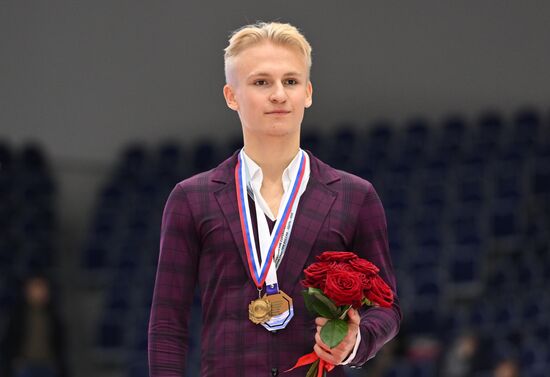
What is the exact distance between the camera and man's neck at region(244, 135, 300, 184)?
282 cm

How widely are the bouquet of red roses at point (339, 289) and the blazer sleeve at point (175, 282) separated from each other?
0.33 metres

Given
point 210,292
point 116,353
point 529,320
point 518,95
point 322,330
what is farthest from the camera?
point 518,95

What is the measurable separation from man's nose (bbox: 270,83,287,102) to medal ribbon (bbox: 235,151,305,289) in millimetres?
187

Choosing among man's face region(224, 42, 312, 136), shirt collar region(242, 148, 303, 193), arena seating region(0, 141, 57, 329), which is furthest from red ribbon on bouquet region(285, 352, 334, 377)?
arena seating region(0, 141, 57, 329)

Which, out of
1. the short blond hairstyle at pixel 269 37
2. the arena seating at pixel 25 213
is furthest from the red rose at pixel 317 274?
the arena seating at pixel 25 213

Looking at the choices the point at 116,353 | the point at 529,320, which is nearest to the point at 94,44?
the point at 116,353

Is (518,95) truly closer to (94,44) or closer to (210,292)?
(94,44)

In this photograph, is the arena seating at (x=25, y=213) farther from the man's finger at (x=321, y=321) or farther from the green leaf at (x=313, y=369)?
the man's finger at (x=321, y=321)

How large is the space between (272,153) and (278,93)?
168 millimetres

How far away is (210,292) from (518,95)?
1374 centimetres

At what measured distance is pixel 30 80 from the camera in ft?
54.7

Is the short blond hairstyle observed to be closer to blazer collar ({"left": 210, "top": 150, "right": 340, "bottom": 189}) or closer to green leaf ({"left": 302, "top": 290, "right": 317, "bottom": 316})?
blazer collar ({"left": 210, "top": 150, "right": 340, "bottom": 189})

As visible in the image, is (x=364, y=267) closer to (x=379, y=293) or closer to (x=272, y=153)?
(x=379, y=293)

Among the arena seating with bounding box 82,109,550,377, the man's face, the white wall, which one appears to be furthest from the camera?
the white wall
